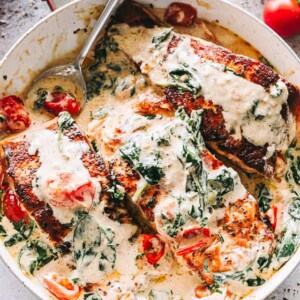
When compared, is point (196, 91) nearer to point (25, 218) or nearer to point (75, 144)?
point (75, 144)

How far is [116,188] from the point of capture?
167 inches

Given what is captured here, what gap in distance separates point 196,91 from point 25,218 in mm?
1458

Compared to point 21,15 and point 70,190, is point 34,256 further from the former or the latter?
point 21,15

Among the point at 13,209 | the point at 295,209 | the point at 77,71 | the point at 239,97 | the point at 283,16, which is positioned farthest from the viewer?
the point at 283,16

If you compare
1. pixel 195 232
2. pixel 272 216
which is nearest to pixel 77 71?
pixel 195 232

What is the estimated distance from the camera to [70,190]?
13.2ft

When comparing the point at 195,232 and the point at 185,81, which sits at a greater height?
the point at 185,81

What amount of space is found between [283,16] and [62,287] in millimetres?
A: 2632

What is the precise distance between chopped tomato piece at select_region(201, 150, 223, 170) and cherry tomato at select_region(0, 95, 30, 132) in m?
1.29

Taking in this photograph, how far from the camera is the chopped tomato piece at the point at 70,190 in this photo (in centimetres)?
404

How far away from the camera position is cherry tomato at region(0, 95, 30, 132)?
14.7 ft

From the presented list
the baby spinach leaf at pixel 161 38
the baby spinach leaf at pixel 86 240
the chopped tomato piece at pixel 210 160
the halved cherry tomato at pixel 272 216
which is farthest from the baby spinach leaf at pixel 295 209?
the baby spinach leaf at pixel 161 38

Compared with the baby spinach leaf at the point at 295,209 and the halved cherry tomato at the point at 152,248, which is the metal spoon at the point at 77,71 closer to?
the halved cherry tomato at the point at 152,248

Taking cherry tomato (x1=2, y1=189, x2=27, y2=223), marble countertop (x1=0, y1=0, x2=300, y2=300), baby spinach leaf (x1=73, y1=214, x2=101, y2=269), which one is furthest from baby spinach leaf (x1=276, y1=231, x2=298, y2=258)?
→ cherry tomato (x1=2, y1=189, x2=27, y2=223)
